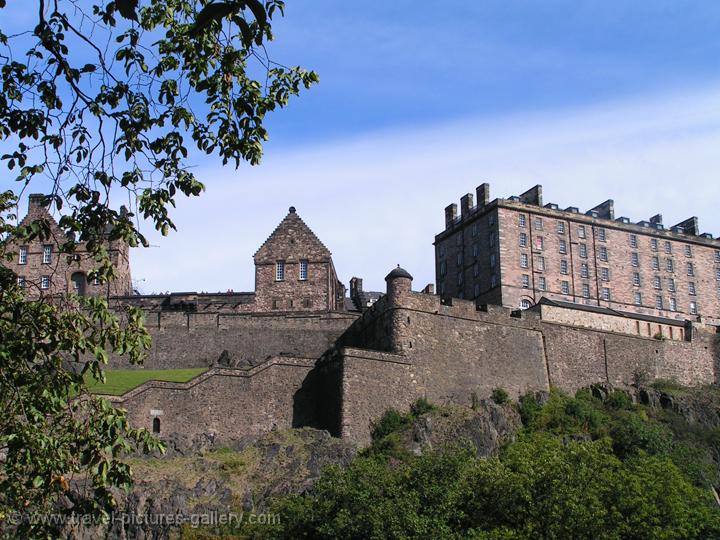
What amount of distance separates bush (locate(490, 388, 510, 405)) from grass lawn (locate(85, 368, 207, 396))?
1488cm

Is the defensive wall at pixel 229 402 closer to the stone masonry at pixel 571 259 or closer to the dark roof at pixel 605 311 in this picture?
the dark roof at pixel 605 311

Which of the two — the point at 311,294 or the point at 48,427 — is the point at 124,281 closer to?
the point at 311,294

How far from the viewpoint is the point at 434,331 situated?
5078 centimetres

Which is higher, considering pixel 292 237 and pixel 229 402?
pixel 292 237

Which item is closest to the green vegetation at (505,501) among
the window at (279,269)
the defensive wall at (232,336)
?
the defensive wall at (232,336)

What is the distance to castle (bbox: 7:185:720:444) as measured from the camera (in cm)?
4606

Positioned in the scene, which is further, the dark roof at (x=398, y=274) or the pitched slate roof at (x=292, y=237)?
the pitched slate roof at (x=292, y=237)

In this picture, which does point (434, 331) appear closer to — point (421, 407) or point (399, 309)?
point (399, 309)

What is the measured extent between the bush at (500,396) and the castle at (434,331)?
48 centimetres

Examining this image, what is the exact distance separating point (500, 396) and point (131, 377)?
1889cm

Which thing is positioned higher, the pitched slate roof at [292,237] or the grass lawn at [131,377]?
the pitched slate roof at [292,237]

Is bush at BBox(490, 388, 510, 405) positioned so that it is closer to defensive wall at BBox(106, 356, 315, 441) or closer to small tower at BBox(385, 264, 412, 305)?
small tower at BBox(385, 264, 412, 305)

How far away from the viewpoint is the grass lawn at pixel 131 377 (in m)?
45.8

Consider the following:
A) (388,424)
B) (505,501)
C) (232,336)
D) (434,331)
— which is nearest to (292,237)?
(232,336)
